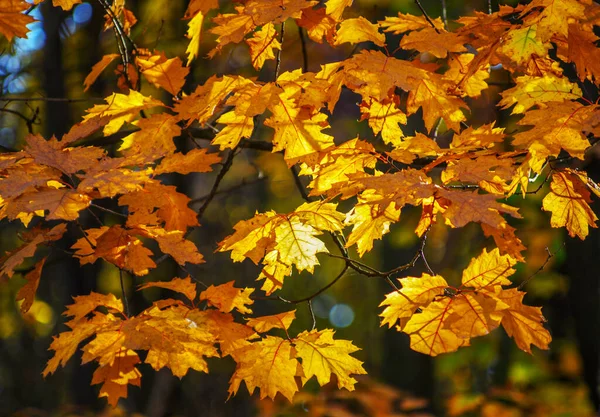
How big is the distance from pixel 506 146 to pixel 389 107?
3520 millimetres

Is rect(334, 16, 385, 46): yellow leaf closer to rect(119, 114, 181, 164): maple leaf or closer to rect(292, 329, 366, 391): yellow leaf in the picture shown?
rect(119, 114, 181, 164): maple leaf

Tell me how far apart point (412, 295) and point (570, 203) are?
635mm

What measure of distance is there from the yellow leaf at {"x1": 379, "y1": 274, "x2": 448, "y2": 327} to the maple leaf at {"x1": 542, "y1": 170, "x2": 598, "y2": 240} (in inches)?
18.5

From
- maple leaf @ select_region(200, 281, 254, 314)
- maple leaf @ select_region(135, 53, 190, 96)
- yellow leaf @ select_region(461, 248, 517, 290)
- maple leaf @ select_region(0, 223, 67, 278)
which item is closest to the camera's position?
maple leaf @ select_region(0, 223, 67, 278)

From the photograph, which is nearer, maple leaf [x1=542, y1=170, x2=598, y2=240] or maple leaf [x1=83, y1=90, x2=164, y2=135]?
maple leaf [x1=542, y1=170, x2=598, y2=240]

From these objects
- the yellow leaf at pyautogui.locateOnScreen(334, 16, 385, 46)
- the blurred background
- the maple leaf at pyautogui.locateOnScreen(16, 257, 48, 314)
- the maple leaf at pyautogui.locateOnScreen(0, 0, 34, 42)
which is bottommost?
the blurred background

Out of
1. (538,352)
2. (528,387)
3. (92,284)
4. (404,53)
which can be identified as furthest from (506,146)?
(92,284)

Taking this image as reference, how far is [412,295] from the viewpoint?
1.93m

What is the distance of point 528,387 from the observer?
6.61 meters

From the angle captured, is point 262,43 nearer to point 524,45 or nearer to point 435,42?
point 435,42

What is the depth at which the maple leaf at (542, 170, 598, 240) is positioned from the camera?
2068 mm

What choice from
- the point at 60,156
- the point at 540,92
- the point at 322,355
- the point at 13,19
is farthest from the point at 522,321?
the point at 13,19

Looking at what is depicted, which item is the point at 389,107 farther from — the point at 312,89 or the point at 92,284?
the point at 92,284

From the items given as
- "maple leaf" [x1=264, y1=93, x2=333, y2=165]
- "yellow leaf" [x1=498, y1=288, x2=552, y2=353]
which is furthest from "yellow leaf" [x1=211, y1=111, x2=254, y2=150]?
"yellow leaf" [x1=498, y1=288, x2=552, y2=353]
